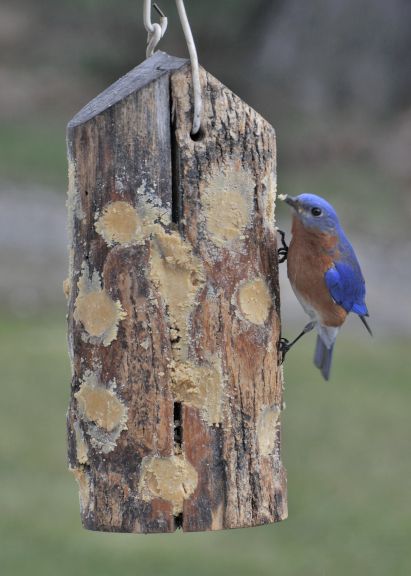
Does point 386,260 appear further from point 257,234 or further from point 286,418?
point 257,234

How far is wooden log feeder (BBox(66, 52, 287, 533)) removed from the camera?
3580 millimetres

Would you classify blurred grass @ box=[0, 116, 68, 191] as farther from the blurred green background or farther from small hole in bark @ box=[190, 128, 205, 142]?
small hole in bark @ box=[190, 128, 205, 142]

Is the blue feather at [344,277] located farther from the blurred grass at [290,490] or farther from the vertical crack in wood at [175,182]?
the blurred grass at [290,490]

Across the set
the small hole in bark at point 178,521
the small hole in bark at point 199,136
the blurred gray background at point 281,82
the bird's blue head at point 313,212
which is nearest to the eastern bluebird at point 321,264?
the bird's blue head at point 313,212

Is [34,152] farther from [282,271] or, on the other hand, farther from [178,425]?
[178,425]

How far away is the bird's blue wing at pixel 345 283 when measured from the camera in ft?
13.0

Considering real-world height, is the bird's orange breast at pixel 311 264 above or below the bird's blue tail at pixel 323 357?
above

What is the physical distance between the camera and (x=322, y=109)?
21484mm

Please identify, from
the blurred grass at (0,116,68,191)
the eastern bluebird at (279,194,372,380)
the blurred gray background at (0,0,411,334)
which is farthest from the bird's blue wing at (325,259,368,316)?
the blurred grass at (0,116,68,191)

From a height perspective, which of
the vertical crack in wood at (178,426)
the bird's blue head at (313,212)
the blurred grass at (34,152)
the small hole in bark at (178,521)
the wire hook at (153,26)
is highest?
the blurred grass at (34,152)

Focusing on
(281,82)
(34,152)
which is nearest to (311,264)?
(34,152)

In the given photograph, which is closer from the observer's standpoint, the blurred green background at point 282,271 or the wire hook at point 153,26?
the wire hook at point 153,26

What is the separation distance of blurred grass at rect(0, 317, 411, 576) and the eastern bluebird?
156 inches

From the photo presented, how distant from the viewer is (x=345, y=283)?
157 inches
